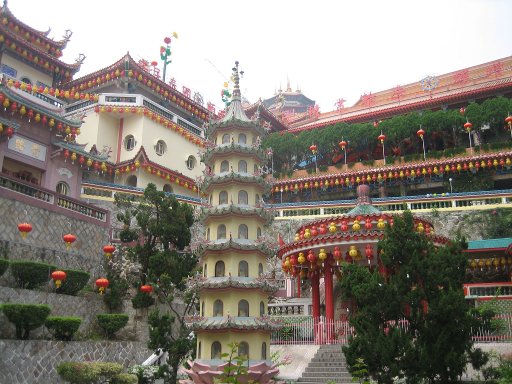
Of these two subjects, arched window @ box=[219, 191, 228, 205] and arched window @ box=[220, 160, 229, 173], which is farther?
arched window @ box=[220, 160, 229, 173]

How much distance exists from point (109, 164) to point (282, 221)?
1193cm

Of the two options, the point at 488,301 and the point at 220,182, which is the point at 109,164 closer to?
the point at 220,182

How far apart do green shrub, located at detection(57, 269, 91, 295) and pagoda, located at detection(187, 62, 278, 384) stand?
6.61 meters

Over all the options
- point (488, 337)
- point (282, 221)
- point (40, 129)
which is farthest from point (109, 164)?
point (488, 337)

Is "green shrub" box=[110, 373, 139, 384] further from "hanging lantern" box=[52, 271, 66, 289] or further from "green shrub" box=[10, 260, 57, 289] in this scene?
"green shrub" box=[10, 260, 57, 289]

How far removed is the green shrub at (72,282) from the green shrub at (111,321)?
1305mm

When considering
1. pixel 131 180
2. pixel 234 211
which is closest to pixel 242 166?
pixel 234 211

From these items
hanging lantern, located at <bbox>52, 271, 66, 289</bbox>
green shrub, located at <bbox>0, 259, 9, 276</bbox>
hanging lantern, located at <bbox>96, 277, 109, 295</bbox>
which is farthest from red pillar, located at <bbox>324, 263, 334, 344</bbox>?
green shrub, located at <bbox>0, 259, 9, 276</bbox>

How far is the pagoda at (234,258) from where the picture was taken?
13.8 meters

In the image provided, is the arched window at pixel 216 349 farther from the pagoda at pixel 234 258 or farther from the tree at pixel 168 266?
the tree at pixel 168 266

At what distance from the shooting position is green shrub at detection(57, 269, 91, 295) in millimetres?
19070

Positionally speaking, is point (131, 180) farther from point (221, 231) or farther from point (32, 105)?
point (221, 231)

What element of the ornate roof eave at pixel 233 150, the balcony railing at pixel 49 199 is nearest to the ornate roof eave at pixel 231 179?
the ornate roof eave at pixel 233 150

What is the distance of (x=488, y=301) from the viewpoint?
1912cm
